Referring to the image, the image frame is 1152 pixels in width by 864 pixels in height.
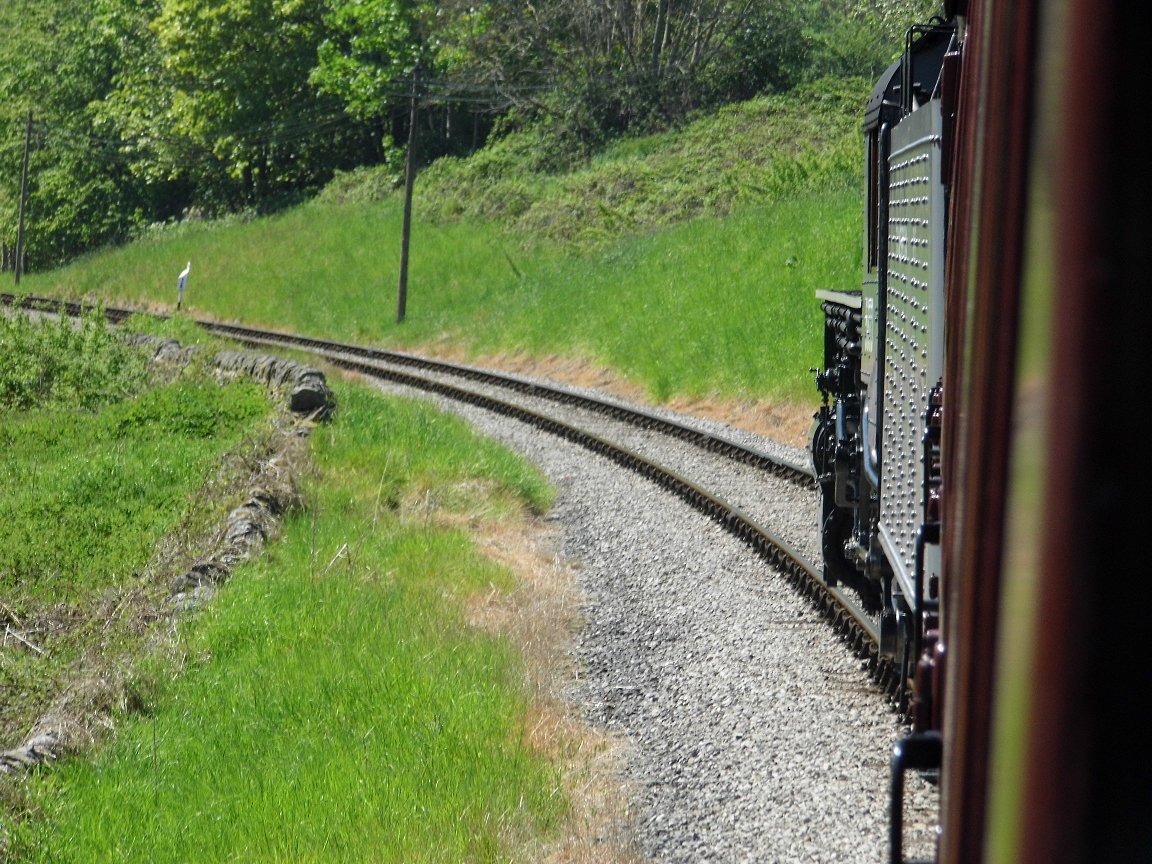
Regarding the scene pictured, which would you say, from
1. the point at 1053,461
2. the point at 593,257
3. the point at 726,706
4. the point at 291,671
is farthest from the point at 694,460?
the point at 593,257

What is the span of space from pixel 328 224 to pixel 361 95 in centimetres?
747

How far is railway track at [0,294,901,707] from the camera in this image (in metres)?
8.67

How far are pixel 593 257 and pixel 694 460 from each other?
690 inches

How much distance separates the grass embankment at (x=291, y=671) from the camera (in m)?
5.84

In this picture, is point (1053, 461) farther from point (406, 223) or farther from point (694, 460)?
point (406, 223)

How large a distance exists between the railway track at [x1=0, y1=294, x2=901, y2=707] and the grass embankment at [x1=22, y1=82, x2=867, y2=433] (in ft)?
6.14

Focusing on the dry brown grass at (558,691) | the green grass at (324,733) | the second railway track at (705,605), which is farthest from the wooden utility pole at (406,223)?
the green grass at (324,733)

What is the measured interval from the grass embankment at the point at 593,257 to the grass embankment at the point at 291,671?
303 inches

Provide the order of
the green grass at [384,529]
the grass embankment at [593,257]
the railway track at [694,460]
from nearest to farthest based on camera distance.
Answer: the green grass at [384,529]
the railway track at [694,460]
the grass embankment at [593,257]

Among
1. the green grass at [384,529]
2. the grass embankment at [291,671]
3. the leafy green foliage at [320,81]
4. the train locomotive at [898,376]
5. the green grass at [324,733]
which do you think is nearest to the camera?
the train locomotive at [898,376]

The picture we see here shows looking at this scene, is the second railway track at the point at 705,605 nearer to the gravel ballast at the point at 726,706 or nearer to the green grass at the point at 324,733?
the gravel ballast at the point at 726,706

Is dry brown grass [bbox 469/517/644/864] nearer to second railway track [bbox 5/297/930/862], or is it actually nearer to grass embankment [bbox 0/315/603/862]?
grass embankment [bbox 0/315/603/862]

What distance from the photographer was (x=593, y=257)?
3186 centimetres

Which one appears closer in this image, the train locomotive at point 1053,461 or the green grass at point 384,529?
the train locomotive at point 1053,461
